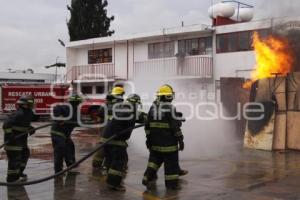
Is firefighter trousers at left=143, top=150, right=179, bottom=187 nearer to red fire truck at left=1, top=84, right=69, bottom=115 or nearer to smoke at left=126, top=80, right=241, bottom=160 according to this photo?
smoke at left=126, top=80, right=241, bottom=160

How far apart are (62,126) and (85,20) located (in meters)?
30.9

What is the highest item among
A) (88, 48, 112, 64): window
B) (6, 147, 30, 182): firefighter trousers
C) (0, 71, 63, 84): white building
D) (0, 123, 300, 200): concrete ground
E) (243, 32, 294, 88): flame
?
(88, 48, 112, 64): window

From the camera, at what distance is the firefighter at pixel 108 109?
8361 millimetres

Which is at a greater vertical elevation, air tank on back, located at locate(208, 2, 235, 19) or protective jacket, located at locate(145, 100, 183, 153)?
air tank on back, located at locate(208, 2, 235, 19)

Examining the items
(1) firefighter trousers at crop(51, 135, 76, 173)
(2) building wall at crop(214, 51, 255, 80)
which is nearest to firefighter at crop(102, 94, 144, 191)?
(1) firefighter trousers at crop(51, 135, 76, 173)

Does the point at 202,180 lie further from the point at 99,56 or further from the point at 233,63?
the point at 99,56

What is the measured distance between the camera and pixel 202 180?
26.3 ft

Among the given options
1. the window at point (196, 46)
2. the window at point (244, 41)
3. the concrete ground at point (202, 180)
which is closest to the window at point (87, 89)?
the window at point (196, 46)

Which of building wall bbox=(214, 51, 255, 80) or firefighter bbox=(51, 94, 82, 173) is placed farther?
building wall bbox=(214, 51, 255, 80)

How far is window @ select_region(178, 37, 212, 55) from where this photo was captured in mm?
23953

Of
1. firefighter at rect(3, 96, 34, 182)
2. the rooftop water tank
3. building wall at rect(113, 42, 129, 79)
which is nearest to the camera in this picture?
firefighter at rect(3, 96, 34, 182)

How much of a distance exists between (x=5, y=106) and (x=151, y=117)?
67.3ft

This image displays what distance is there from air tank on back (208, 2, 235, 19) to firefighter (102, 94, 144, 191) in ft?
57.2

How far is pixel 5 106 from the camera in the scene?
26.1 metres
